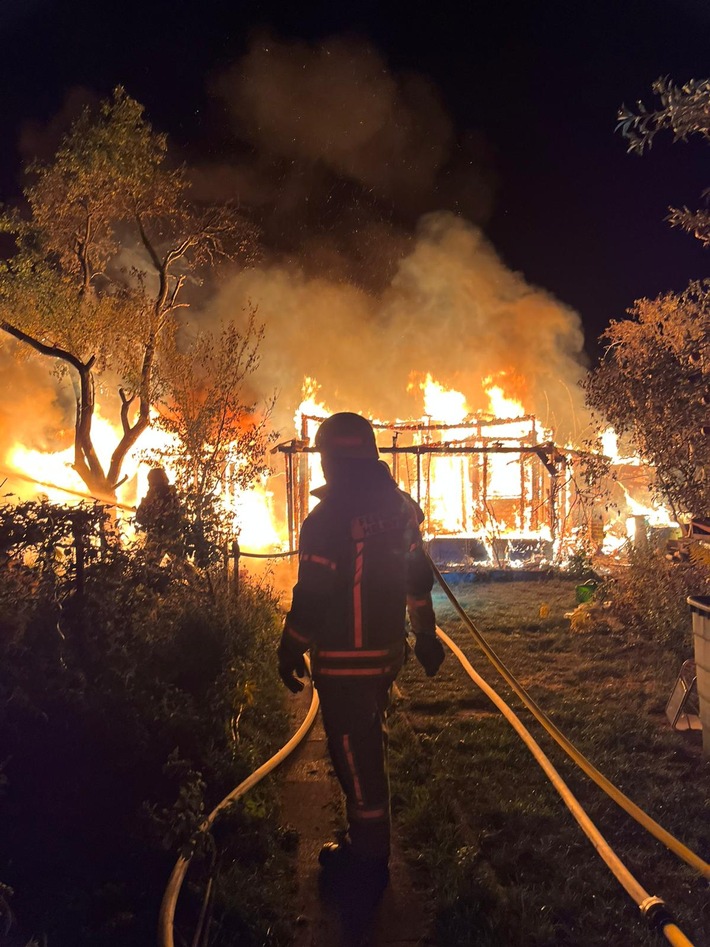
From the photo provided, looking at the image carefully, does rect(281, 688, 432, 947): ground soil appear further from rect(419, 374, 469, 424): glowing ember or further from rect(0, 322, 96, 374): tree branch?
rect(419, 374, 469, 424): glowing ember

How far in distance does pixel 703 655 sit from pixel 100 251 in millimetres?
11735

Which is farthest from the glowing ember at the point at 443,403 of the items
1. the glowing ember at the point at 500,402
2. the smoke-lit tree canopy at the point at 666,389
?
the smoke-lit tree canopy at the point at 666,389

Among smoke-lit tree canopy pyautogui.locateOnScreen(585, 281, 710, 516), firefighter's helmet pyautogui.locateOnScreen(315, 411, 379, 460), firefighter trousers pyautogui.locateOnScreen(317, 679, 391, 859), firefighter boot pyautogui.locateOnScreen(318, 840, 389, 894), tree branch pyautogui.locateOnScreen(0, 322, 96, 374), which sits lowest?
firefighter boot pyautogui.locateOnScreen(318, 840, 389, 894)

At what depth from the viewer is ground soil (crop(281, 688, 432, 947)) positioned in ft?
9.20

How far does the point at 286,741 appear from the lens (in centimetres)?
488

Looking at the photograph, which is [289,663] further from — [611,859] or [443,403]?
[443,403]

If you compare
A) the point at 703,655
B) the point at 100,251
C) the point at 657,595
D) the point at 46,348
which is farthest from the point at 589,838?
the point at 100,251

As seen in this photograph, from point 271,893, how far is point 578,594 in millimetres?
8069

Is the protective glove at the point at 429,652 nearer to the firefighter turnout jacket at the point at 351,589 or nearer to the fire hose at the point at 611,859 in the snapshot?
the firefighter turnout jacket at the point at 351,589

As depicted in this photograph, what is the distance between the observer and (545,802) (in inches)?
153

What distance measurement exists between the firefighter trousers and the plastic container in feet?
8.29

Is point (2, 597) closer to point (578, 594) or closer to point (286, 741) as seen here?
point (286, 741)

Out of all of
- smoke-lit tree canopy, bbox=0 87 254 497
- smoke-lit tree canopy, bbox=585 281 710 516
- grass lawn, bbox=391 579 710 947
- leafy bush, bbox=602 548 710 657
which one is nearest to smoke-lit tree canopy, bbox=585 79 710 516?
smoke-lit tree canopy, bbox=585 281 710 516

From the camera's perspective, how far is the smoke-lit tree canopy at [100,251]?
10656 millimetres
